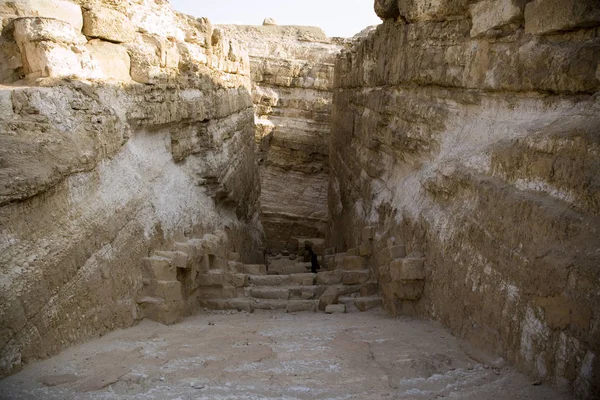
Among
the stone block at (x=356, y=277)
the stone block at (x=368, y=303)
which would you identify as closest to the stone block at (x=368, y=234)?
the stone block at (x=356, y=277)

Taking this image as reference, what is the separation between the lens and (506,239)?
10.4ft

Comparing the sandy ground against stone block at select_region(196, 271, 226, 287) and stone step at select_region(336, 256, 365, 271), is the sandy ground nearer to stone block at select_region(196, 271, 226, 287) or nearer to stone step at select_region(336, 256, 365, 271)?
stone block at select_region(196, 271, 226, 287)

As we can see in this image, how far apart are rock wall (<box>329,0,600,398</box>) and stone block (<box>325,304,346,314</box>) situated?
49 centimetres

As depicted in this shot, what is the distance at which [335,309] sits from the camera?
17.4 ft

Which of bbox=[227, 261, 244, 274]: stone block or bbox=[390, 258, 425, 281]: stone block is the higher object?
bbox=[390, 258, 425, 281]: stone block

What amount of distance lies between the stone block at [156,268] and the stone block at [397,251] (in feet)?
7.36

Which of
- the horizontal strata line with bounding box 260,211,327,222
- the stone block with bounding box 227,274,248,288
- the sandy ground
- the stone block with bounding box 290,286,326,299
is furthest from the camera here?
the horizontal strata line with bounding box 260,211,327,222

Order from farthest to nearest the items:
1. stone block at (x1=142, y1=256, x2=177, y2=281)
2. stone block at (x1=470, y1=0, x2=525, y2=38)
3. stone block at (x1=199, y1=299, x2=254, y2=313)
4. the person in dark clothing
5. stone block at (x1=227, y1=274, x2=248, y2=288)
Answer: the person in dark clothing → stone block at (x1=227, y1=274, x2=248, y2=288) → stone block at (x1=199, y1=299, x2=254, y2=313) → stone block at (x1=142, y1=256, x2=177, y2=281) → stone block at (x1=470, y1=0, x2=525, y2=38)

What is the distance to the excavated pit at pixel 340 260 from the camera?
2764mm

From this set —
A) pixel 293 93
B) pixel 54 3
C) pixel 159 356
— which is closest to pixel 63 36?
pixel 54 3

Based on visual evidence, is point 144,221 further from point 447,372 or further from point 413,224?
point 447,372

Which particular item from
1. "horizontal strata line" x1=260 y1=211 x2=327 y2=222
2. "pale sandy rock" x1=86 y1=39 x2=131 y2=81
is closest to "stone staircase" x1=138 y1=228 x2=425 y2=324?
"pale sandy rock" x1=86 y1=39 x2=131 y2=81

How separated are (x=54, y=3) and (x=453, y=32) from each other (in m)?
3.84

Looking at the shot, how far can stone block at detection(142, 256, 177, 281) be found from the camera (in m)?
4.52
